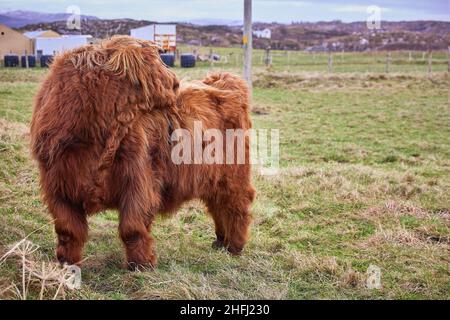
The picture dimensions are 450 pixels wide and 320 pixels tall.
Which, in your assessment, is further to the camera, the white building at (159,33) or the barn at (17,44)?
the white building at (159,33)

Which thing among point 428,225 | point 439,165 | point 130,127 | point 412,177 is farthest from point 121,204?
point 439,165

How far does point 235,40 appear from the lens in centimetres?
7756

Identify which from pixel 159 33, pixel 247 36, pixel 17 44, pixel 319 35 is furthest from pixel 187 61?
pixel 319 35

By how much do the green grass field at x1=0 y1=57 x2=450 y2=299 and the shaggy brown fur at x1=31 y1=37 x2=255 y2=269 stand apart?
378 mm

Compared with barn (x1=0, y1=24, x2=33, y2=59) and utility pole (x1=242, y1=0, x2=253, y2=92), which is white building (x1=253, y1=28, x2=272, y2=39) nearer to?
barn (x1=0, y1=24, x2=33, y2=59)

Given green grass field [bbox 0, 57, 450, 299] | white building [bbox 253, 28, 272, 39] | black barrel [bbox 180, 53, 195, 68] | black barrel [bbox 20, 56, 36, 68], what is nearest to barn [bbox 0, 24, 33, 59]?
black barrel [bbox 20, 56, 36, 68]

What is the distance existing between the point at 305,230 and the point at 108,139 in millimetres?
2956

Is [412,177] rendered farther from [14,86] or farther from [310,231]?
[14,86]

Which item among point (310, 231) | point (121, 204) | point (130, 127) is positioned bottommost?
point (310, 231)

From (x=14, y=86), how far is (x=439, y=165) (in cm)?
1510

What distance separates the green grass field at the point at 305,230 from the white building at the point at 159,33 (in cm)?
2888

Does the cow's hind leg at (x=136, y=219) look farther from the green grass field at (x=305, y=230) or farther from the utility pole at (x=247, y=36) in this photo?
the utility pole at (x=247, y=36)

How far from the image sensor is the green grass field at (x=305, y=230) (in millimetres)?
3711

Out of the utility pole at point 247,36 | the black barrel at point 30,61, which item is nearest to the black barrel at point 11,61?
the black barrel at point 30,61
